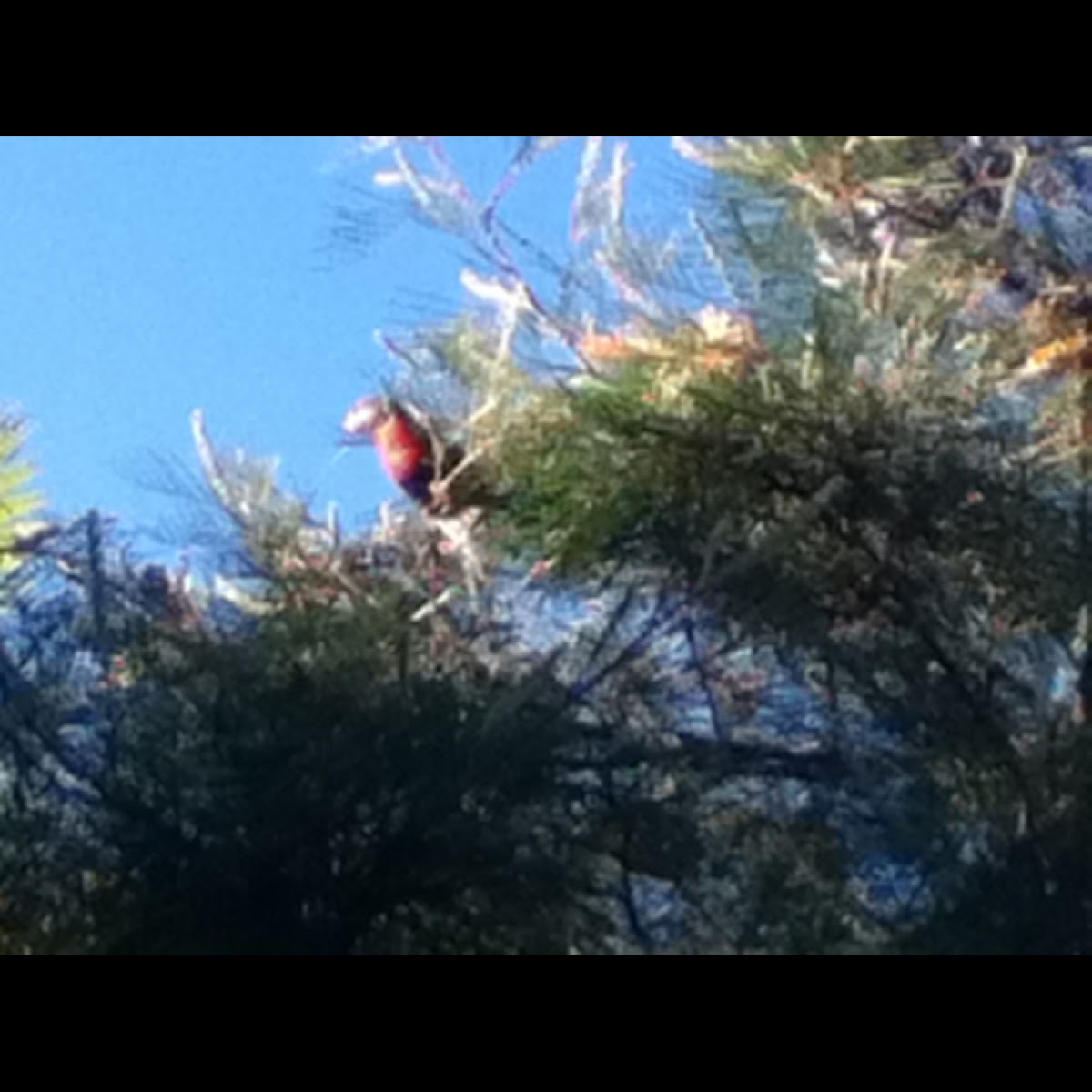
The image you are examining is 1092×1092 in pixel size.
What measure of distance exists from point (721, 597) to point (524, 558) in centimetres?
15

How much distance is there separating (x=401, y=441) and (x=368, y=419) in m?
0.03

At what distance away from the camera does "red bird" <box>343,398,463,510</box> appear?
59.5 inches

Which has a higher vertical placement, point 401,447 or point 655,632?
point 401,447

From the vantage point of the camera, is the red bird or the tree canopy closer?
the tree canopy

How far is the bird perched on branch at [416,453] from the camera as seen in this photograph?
59.1 inches

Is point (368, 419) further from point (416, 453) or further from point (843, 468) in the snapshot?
point (843, 468)

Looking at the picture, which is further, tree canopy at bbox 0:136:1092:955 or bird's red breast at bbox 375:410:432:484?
bird's red breast at bbox 375:410:432:484

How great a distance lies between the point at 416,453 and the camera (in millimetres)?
1512

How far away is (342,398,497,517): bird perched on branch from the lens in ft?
4.93

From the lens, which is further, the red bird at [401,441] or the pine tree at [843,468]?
the red bird at [401,441]

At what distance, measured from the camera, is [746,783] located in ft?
4.29

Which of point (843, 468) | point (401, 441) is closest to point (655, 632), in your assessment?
point (843, 468)

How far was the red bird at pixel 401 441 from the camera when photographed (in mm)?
1512
